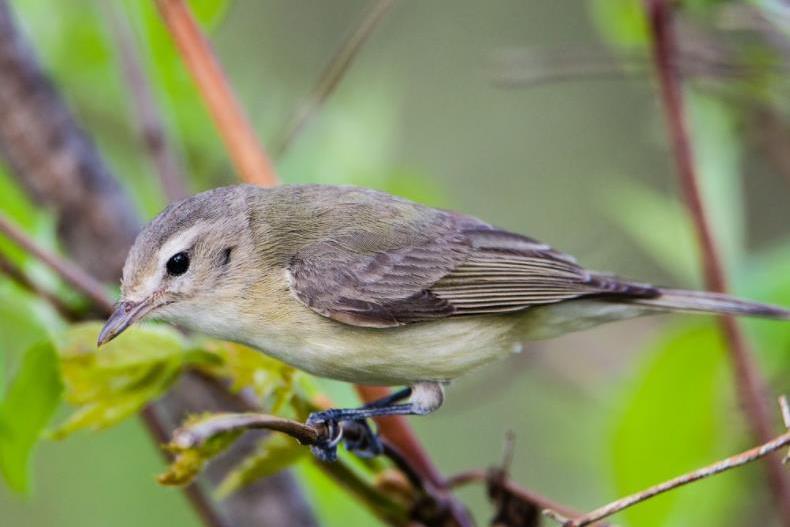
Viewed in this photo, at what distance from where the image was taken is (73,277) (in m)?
2.68

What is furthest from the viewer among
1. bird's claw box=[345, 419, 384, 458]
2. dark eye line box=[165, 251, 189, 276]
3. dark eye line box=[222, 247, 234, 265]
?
dark eye line box=[222, 247, 234, 265]

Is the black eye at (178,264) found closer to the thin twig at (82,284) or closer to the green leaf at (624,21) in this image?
the thin twig at (82,284)

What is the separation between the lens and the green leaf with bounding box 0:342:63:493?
7.54 ft

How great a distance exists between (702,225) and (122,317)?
4.58 feet

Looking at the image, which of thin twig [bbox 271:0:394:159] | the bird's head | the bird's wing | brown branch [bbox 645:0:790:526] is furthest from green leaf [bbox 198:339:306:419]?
brown branch [bbox 645:0:790:526]

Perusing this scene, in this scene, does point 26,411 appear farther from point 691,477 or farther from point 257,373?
point 691,477

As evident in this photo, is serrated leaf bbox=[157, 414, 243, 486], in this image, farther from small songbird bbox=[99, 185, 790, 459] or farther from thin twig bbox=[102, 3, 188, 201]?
thin twig bbox=[102, 3, 188, 201]

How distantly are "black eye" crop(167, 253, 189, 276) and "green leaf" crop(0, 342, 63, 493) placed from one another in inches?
24.7

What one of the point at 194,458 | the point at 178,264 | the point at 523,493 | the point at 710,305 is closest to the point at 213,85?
the point at 178,264

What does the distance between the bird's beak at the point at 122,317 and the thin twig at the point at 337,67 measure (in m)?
→ 0.55

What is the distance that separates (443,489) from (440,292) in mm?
810

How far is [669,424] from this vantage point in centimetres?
272

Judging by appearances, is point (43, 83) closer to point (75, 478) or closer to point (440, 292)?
point (440, 292)

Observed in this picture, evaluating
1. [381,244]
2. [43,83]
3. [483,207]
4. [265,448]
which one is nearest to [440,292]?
[381,244]
